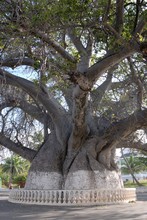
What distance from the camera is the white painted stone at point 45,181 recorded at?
41.1 feet

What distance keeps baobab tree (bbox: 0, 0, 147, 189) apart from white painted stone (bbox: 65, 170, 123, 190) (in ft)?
0.12

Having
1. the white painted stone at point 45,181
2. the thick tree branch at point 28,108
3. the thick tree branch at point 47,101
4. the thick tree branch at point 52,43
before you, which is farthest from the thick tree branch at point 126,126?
the thick tree branch at point 52,43

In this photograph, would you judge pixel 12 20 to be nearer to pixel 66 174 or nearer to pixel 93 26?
pixel 93 26

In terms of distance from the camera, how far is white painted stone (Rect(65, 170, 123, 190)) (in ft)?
39.9

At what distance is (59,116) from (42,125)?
2646 mm

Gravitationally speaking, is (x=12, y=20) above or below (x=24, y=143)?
above

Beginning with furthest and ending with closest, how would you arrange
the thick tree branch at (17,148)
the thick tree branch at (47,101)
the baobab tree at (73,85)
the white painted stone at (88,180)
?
1. the thick tree branch at (17,148)
2. the thick tree branch at (47,101)
3. the white painted stone at (88,180)
4. the baobab tree at (73,85)

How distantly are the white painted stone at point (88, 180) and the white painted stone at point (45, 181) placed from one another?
1.40ft

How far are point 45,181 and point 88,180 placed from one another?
1.70 m

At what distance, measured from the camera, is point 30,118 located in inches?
620

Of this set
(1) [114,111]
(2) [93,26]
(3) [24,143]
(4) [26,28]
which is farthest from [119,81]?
(4) [26,28]

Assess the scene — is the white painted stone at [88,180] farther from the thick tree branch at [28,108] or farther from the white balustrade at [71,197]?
the thick tree branch at [28,108]

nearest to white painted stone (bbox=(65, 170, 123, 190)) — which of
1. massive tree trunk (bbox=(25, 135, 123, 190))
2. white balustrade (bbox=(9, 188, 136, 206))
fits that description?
massive tree trunk (bbox=(25, 135, 123, 190))

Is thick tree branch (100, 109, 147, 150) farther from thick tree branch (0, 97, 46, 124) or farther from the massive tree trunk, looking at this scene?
thick tree branch (0, 97, 46, 124)
